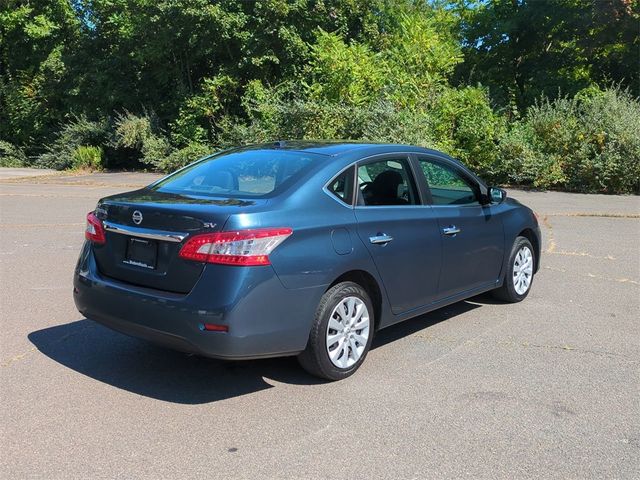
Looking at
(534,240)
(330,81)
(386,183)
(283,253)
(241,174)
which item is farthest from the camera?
(330,81)

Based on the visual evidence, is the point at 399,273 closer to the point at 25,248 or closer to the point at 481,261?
the point at 481,261

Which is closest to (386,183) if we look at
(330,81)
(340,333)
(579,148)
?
(340,333)

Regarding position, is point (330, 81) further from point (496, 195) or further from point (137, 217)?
point (137, 217)

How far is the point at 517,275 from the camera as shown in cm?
641

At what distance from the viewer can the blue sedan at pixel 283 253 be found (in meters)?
3.80

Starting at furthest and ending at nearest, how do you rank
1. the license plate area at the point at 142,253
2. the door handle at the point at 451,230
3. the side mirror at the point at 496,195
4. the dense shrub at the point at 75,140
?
the dense shrub at the point at 75,140 < the side mirror at the point at 496,195 < the door handle at the point at 451,230 < the license plate area at the point at 142,253

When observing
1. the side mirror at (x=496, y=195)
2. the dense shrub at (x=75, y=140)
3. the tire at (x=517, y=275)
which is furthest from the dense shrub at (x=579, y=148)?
the dense shrub at (x=75, y=140)

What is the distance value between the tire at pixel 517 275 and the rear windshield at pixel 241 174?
2638 millimetres

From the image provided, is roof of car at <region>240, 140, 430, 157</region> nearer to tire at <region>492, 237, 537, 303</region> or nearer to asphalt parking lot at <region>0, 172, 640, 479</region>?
asphalt parking lot at <region>0, 172, 640, 479</region>

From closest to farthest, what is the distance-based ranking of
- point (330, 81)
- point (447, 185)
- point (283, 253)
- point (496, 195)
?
point (283, 253) → point (447, 185) → point (496, 195) → point (330, 81)

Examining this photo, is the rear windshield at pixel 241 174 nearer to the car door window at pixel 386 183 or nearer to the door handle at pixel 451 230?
the car door window at pixel 386 183

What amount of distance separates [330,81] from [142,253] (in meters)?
20.0

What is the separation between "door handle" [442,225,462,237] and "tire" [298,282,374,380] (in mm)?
1068

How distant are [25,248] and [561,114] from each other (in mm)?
16643
